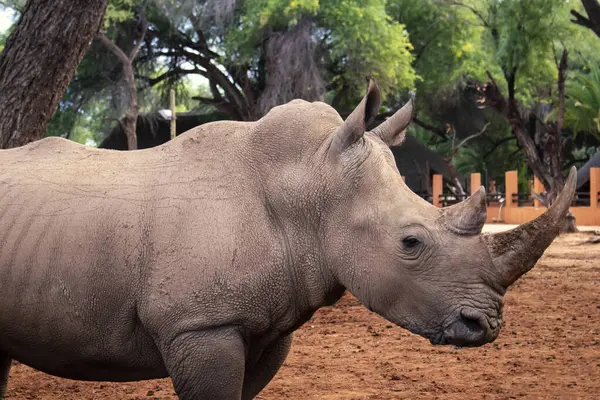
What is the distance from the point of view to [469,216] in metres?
3.13

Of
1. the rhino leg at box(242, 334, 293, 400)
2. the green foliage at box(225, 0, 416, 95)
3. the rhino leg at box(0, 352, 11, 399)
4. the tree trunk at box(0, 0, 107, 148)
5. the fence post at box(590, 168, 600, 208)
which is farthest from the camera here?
the fence post at box(590, 168, 600, 208)

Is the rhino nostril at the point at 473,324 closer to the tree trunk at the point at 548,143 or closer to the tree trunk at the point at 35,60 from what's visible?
the tree trunk at the point at 35,60

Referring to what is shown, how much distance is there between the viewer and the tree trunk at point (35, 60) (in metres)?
6.50

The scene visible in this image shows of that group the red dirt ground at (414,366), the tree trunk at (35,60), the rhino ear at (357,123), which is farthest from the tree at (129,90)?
the rhino ear at (357,123)

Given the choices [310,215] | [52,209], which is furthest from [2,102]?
[310,215]

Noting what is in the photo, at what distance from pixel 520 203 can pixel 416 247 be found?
35.0m

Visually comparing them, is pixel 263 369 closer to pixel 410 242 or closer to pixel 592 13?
pixel 410 242

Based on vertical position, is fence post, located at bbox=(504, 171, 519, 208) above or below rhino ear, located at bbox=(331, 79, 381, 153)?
below

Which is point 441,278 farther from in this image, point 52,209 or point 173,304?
point 52,209

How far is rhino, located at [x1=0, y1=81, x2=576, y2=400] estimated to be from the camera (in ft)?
10.2

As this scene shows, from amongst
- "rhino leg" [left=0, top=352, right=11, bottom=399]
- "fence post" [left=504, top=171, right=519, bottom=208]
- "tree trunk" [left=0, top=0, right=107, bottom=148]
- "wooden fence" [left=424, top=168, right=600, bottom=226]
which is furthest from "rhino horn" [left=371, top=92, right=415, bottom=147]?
"fence post" [left=504, top=171, right=519, bottom=208]

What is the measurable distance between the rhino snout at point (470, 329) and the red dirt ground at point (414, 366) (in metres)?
2.16

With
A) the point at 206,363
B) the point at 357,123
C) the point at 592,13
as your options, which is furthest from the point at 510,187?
the point at 206,363

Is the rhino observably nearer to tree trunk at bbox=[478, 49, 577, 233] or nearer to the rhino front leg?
the rhino front leg
